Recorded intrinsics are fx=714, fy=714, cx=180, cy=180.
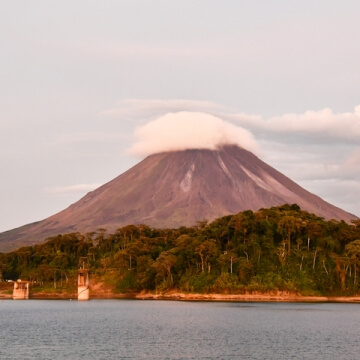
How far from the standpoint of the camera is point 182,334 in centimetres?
6950

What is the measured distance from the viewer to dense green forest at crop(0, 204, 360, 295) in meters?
132

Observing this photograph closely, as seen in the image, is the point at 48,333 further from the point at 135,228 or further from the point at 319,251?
the point at 135,228

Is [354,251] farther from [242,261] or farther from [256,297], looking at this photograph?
[242,261]

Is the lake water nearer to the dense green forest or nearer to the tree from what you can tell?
the dense green forest

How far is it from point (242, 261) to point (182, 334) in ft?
215

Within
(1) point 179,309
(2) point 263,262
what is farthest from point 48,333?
(2) point 263,262

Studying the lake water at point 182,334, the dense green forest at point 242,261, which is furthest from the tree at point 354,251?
the lake water at point 182,334

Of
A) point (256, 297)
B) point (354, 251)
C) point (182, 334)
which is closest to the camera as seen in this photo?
point (182, 334)

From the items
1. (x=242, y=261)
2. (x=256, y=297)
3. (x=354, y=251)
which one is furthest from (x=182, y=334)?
(x=354, y=251)

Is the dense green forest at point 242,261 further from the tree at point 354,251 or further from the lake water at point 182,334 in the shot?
the lake water at point 182,334

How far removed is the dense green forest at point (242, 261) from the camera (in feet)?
434

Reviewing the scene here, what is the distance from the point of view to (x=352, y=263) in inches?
5157

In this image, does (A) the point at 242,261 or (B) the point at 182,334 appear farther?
(A) the point at 242,261

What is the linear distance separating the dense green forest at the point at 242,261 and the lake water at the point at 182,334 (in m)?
29.8
